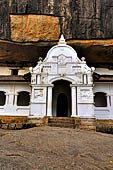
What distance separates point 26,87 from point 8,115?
3226 millimetres

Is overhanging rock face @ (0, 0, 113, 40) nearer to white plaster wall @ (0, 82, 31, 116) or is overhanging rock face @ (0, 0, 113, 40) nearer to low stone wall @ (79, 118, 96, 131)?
white plaster wall @ (0, 82, 31, 116)

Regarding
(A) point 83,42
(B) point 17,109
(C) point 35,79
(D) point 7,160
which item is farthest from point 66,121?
(A) point 83,42

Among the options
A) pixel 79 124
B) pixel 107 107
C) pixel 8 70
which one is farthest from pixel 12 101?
pixel 107 107

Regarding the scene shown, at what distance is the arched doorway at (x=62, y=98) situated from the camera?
47.3ft

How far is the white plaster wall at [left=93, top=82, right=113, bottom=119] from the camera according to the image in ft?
44.4

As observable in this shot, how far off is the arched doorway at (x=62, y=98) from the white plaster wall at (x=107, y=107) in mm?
2730

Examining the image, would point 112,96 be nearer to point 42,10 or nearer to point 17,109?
point 17,109

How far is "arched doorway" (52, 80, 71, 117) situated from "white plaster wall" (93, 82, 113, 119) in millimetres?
2730

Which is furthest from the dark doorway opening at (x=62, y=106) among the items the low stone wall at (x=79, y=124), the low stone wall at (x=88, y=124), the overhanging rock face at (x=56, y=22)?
the overhanging rock face at (x=56, y=22)

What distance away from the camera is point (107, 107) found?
45.2 ft

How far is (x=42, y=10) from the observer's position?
46.8ft

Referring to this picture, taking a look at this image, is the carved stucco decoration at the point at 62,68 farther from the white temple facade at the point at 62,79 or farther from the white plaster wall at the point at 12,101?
the white plaster wall at the point at 12,101

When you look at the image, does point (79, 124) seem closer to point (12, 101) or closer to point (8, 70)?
point (12, 101)

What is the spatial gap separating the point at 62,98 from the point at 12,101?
5.09m
